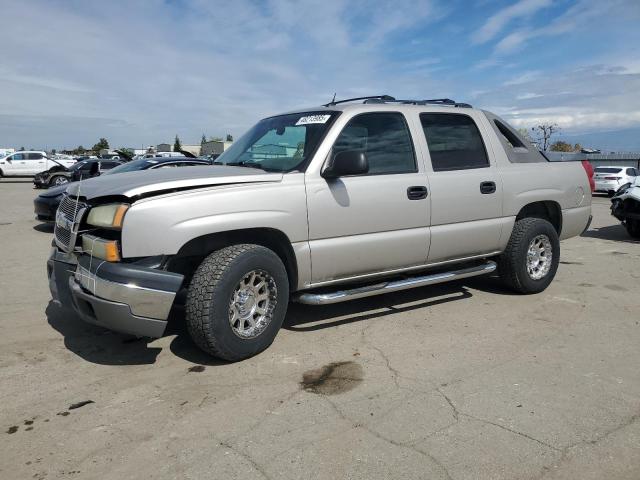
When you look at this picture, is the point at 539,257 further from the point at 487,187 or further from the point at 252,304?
the point at 252,304

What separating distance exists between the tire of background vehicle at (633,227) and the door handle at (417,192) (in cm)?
755

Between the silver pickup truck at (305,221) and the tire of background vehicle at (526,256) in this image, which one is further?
the tire of background vehicle at (526,256)

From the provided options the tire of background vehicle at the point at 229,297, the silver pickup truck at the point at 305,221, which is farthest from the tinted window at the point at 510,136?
the tire of background vehicle at the point at 229,297

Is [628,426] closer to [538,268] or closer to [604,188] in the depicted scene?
[538,268]

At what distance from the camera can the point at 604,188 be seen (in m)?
23.5

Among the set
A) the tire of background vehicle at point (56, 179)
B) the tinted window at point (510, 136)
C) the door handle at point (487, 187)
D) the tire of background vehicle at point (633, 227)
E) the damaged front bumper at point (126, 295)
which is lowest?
the tire of background vehicle at point (633, 227)

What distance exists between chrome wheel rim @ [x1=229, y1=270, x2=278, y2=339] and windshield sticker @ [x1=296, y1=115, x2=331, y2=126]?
1478mm

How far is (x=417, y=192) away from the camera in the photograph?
4793 mm

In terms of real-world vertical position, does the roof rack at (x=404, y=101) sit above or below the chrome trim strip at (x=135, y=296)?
above

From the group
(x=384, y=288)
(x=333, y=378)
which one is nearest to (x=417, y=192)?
(x=384, y=288)

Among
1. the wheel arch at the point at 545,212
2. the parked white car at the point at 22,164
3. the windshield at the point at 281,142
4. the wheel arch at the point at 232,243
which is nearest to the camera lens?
the wheel arch at the point at 232,243

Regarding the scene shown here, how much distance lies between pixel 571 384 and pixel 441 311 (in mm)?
1750

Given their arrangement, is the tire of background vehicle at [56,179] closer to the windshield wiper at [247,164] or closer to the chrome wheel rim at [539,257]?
the windshield wiper at [247,164]

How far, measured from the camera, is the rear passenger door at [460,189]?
16.4 feet
